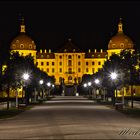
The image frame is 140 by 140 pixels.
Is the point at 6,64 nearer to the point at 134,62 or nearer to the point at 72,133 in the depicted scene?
the point at 134,62

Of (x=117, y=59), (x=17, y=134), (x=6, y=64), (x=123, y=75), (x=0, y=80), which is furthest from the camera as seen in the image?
(x=117, y=59)

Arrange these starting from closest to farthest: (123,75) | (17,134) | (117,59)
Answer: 1. (17,134)
2. (123,75)
3. (117,59)

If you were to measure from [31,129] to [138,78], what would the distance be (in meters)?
42.6

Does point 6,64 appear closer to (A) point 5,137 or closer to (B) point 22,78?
(B) point 22,78

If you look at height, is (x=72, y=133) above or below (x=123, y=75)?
below

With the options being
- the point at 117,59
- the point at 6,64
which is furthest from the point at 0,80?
the point at 117,59

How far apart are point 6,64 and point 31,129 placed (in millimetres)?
39111

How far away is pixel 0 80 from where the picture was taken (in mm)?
59625

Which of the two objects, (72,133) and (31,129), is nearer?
(72,133)

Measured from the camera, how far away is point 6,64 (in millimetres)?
67375

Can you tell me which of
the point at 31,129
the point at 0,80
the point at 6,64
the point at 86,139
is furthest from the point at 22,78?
the point at 86,139

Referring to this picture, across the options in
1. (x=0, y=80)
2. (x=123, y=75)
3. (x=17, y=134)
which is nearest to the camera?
(x=17, y=134)

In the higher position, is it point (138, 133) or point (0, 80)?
point (0, 80)

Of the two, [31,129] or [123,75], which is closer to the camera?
[31,129]
